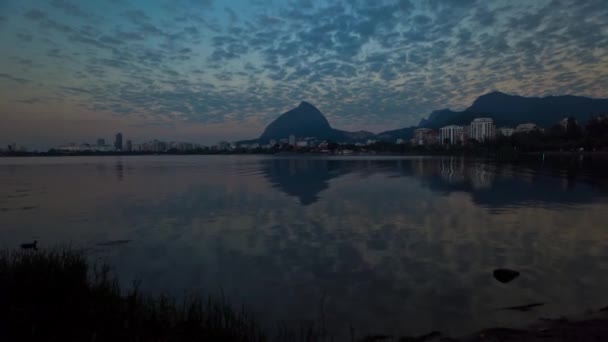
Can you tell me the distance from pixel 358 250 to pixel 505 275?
14.9ft

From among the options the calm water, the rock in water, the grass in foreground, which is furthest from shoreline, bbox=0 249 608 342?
the rock in water

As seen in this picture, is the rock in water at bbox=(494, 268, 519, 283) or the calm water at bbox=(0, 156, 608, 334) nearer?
the calm water at bbox=(0, 156, 608, 334)

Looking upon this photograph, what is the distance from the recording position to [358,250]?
1261 centimetres

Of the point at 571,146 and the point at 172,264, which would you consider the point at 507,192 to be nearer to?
the point at 172,264

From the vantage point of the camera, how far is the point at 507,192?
27531mm

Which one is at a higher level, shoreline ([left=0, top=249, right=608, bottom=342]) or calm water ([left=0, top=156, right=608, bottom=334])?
shoreline ([left=0, top=249, right=608, bottom=342])

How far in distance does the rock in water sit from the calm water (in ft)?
0.70

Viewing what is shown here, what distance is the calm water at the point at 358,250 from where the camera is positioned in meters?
8.26

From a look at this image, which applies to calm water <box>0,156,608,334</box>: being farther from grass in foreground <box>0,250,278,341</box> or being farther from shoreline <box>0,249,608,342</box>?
grass in foreground <box>0,250,278,341</box>

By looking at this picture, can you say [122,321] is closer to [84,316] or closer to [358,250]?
[84,316]

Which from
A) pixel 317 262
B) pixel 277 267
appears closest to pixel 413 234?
pixel 317 262

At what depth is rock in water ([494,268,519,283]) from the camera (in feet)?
31.6

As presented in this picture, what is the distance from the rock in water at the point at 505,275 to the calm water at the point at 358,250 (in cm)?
21

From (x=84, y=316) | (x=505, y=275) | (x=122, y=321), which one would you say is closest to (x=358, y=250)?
(x=505, y=275)
